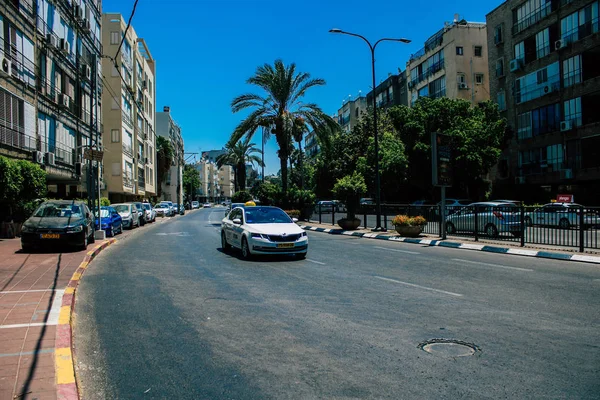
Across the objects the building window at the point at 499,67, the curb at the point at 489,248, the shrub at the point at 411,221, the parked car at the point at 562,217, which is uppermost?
the building window at the point at 499,67

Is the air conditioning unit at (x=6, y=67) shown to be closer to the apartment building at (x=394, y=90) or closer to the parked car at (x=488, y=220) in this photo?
the parked car at (x=488, y=220)

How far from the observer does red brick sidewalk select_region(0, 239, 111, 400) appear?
4.09 metres

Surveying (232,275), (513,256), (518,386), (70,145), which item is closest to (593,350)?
(518,386)

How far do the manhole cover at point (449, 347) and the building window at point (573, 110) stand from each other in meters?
34.4

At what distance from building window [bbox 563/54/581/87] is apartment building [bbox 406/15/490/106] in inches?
581

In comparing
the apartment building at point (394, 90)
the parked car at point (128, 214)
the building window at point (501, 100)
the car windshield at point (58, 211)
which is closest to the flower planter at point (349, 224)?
the parked car at point (128, 214)

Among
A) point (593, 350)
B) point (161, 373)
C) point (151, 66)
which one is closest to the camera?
point (161, 373)

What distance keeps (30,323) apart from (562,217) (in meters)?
14.8

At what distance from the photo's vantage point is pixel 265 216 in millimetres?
14023

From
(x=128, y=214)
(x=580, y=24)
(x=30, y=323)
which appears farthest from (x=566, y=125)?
(x=30, y=323)

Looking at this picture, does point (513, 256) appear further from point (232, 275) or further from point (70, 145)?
point (70, 145)

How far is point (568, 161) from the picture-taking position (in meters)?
34.8

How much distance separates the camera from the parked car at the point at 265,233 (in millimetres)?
12484

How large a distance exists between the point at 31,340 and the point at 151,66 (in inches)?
2571
